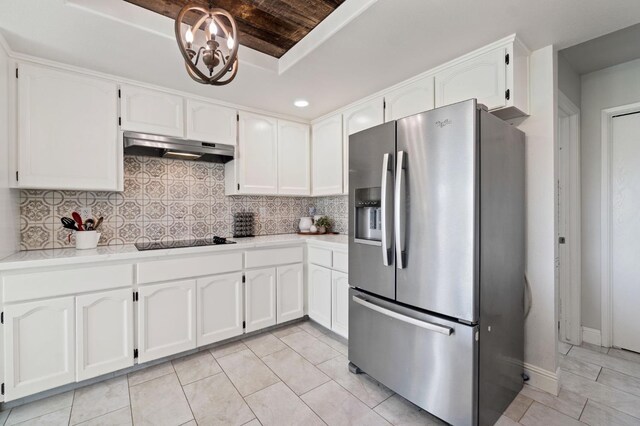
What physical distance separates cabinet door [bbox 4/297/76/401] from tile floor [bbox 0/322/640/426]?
15cm

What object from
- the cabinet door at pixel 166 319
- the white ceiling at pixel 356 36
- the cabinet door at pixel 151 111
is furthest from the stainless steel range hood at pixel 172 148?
the cabinet door at pixel 166 319

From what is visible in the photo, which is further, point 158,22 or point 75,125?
point 75,125

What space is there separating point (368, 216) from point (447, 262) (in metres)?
0.67

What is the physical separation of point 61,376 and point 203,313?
921 mm

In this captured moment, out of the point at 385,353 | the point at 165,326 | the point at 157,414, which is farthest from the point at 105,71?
the point at 385,353

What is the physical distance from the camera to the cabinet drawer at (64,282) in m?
1.77

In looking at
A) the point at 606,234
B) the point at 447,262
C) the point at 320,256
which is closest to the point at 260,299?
the point at 320,256

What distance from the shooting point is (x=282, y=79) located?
7.95ft

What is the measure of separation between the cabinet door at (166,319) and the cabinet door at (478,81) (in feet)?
8.12

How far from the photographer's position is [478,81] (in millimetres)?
1988

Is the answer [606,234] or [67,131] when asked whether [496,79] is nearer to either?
[606,234]

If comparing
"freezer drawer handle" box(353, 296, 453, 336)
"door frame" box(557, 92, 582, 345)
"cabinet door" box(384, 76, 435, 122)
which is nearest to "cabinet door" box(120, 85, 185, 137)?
"cabinet door" box(384, 76, 435, 122)

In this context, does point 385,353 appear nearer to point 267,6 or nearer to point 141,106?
point 267,6

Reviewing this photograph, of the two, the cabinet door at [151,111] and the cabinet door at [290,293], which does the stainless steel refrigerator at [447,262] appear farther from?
the cabinet door at [151,111]
